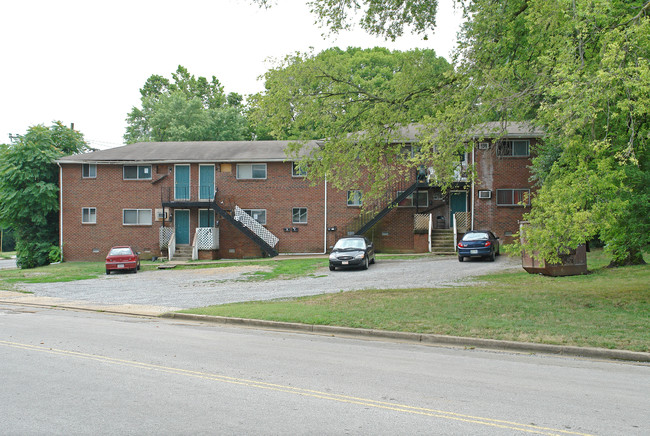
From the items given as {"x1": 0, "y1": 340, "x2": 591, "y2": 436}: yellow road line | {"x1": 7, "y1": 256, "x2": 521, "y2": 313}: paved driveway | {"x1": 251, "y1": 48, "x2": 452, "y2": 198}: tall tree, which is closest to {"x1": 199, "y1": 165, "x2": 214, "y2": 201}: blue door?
{"x1": 7, "y1": 256, "x2": 521, "y2": 313}: paved driveway

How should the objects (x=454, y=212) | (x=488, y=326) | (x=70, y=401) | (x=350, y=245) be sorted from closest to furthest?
(x=70, y=401)
(x=488, y=326)
(x=350, y=245)
(x=454, y=212)

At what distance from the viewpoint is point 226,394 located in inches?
252

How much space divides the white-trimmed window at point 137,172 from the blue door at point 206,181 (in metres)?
3.65

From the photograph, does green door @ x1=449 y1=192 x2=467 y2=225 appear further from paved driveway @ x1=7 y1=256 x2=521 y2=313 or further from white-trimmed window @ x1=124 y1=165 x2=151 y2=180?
white-trimmed window @ x1=124 y1=165 x2=151 y2=180

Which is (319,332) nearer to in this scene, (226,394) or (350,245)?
(226,394)

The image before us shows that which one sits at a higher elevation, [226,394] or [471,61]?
[471,61]

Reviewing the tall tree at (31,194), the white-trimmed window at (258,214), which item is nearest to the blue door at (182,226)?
the white-trimmed window at (258,214)

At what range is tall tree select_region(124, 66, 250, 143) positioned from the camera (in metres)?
54.0

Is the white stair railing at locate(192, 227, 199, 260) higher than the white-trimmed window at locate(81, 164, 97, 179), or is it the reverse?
the white-trimmed window at locate(81, 164, 97, 179)

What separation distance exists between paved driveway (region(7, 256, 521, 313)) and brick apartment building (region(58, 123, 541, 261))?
6346 millimetres

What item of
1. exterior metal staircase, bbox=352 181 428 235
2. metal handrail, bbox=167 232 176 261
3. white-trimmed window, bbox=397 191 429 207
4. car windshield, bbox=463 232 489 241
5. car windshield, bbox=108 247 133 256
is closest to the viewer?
car windshield, bbox=463 232 489 241

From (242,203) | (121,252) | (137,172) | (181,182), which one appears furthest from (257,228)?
(137,172)

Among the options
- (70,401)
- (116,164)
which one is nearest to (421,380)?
(70,401)

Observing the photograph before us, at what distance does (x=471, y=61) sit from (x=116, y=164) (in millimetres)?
→ 27217
